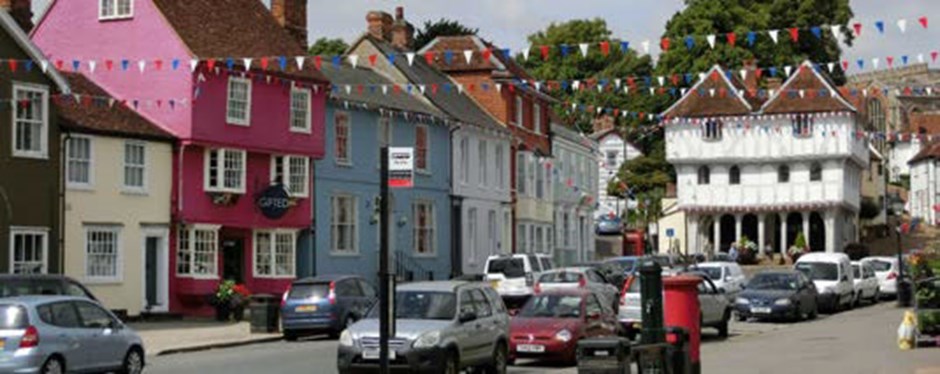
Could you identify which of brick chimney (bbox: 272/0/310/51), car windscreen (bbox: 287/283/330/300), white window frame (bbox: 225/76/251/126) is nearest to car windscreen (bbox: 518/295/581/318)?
car windscreen (bbox: 287/283/330/300)

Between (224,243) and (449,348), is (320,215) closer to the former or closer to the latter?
(224,243)

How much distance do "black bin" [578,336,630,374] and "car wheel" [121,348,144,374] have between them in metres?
8.75

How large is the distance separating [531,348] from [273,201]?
1780 centimetres

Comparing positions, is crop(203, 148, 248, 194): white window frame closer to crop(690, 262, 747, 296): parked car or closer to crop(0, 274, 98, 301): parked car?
crop(0, 274, 98, 301): parked car

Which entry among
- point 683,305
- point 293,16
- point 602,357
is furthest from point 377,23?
point 602,357

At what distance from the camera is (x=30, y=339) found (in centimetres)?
1906

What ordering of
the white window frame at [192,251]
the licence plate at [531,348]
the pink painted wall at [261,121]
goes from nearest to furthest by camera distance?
the licence plate at [531,348]
the white window frame at [192,251]
the pink painted wall at [261,121]

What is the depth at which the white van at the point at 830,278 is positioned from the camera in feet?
139

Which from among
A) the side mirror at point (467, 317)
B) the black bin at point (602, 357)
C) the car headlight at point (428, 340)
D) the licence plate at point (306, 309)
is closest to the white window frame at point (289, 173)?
the licence plate at point (306, 309)

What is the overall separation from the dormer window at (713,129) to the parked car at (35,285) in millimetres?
55637

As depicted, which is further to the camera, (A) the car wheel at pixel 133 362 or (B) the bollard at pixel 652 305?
(A) the car wheel at pixel 133 362

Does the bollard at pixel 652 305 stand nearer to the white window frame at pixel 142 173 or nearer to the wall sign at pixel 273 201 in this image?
the white window frame at pixel 142 173

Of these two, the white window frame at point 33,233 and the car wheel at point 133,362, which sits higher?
the white window frame at point 33,233

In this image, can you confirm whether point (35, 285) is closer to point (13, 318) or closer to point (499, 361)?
point (13, 318)
